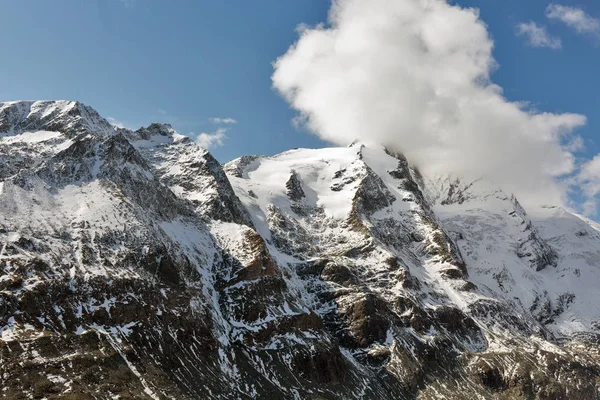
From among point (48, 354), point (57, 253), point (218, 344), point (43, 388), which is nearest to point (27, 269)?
point (57, 253)

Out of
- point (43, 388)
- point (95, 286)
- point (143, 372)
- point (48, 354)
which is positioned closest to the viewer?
point (43, 388)

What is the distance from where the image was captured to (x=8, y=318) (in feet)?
487

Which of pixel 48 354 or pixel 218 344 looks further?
pixel 218 344

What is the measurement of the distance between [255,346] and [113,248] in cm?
5826

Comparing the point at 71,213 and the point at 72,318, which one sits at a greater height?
the point at 71,213

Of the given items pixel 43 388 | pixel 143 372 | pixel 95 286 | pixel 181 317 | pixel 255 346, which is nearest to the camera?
pixel 43 388

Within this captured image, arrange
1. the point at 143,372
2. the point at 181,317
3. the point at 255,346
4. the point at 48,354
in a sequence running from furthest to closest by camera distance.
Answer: the point at 255,346, the point at 181,317, the point at 143,372, the point at 48,354

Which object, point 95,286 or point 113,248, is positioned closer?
point 95,286

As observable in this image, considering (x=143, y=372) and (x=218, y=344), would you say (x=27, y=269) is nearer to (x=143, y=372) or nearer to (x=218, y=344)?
(x=143, y=372)

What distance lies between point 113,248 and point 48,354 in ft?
175

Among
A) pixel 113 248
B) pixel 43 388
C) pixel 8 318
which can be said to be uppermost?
pixel 113 248

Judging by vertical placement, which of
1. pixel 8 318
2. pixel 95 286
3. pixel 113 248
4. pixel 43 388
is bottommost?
pixel 43 388

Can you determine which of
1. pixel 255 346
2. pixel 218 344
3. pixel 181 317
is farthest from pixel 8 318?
pixel 255 346

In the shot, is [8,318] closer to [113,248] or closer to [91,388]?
[91,388]
